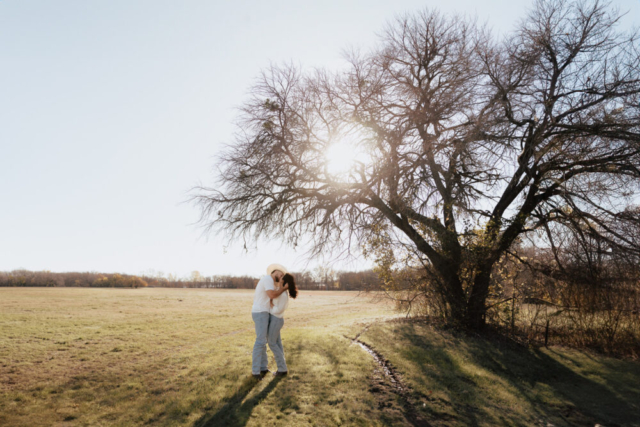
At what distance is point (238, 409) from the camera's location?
→ 6.27m

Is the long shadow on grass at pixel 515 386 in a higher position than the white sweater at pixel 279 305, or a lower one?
lower

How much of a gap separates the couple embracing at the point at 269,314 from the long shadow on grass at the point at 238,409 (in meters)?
0.46

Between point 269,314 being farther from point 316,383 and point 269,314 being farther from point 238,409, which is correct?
point 238,409

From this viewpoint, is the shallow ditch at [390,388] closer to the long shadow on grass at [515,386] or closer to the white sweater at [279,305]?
the long shadow on grass at [515,386]

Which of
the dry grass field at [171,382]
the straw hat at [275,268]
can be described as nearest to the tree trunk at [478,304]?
the dry grass field at [171,382]

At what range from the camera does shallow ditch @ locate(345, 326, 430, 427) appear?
251 inches

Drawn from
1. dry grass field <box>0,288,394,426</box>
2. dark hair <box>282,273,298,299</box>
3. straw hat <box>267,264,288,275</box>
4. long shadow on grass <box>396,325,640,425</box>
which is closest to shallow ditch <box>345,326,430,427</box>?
dry grass field <box>0,288,394,426</box>

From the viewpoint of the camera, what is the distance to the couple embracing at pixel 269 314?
7684 millimetres

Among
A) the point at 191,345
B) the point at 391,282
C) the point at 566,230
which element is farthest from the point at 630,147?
the point at 191,345

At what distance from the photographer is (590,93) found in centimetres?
1137

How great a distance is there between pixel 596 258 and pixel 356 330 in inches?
335

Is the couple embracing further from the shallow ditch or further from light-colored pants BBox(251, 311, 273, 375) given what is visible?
the shallow ditch

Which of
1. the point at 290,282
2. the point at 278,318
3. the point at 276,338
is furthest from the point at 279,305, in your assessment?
the point at 276,338

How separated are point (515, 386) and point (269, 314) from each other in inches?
256
